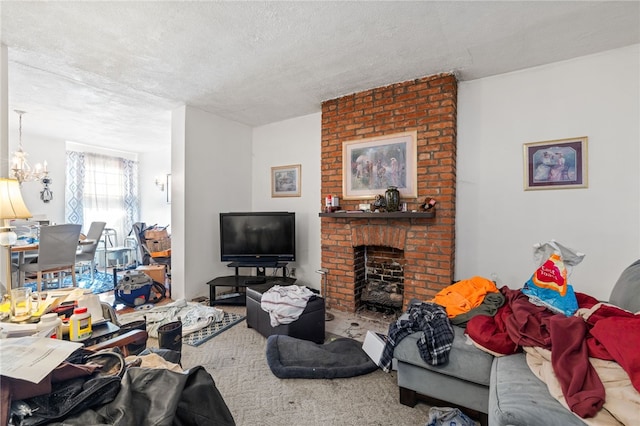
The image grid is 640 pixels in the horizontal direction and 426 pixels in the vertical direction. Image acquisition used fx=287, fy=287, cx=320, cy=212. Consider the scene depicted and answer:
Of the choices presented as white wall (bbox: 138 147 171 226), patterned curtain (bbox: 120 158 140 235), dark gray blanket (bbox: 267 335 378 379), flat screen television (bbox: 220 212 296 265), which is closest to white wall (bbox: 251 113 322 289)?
flat screen television (bbox: 220 212 296 265)

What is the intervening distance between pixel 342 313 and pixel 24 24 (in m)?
3.73

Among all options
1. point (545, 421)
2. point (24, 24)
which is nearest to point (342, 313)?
point (545, 421)

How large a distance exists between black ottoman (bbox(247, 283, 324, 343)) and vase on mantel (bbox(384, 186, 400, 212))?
46.8 inches

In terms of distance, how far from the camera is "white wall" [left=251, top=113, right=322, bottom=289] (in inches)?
157

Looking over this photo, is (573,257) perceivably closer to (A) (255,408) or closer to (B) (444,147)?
(B) (444,147)

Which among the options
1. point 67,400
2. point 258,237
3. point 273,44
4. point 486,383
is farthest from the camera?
point 258,237

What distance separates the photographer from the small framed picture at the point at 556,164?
8.12 feet

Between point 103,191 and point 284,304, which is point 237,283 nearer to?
point 284,304

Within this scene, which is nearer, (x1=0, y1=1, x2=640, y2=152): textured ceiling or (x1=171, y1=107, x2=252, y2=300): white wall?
(x1=0, y1=1, x2=640, y2=152): textured ceiling

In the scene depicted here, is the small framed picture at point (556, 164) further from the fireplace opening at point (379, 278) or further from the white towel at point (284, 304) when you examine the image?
the white towel at point (284, 304)

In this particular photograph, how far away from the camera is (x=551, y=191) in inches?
102

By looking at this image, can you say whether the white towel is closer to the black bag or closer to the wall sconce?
the black bag

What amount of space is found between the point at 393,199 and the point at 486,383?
1816 millimetres

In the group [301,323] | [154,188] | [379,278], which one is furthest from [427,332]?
[154,188]
